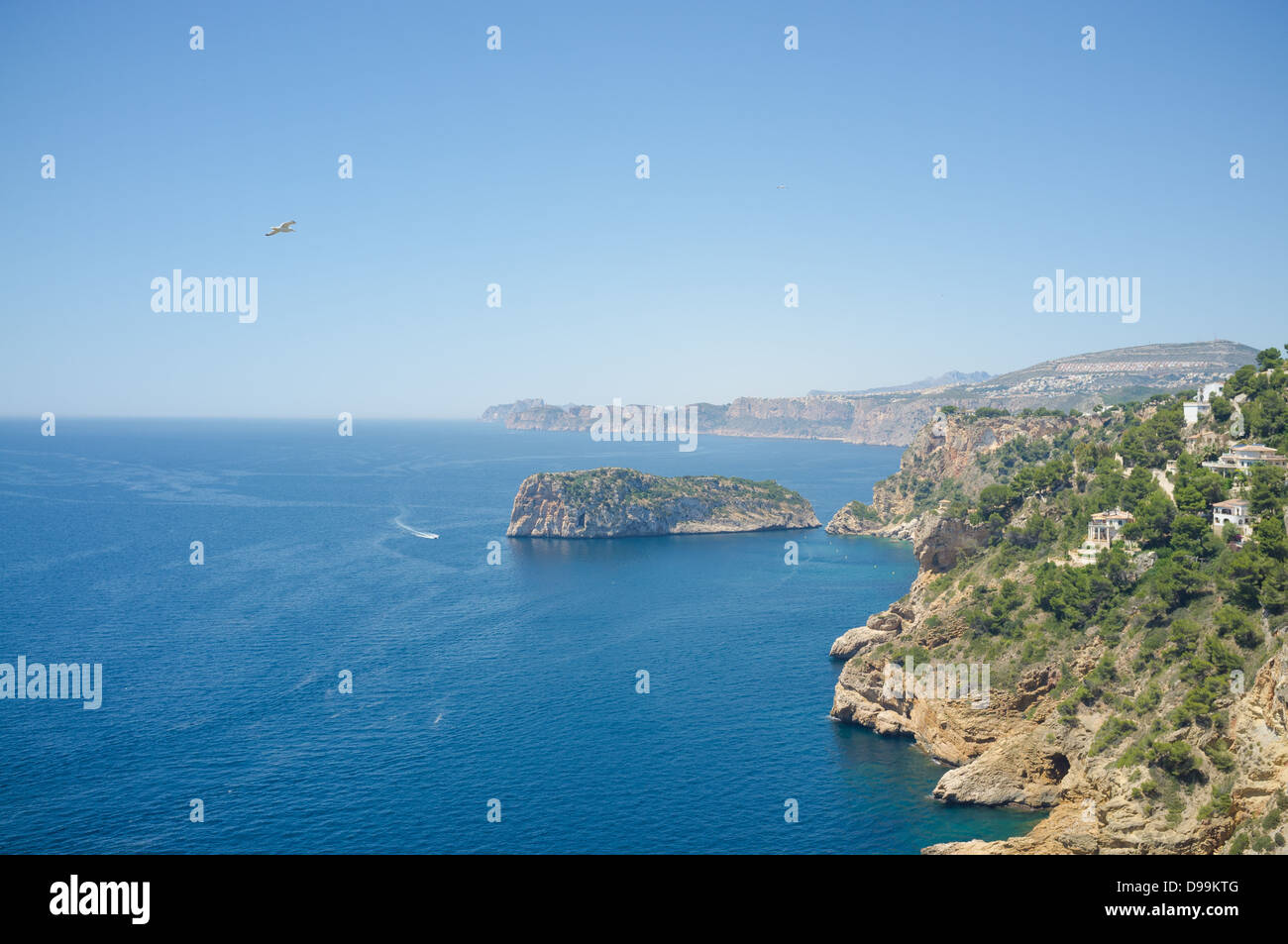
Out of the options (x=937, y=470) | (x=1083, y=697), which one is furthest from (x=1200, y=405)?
(x=937, y=470)

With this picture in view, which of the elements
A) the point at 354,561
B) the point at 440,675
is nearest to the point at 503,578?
the point at 354,561

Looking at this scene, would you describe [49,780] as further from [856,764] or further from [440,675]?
[856,764]

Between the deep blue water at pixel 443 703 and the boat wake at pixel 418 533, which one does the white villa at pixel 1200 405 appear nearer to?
the deep blue water at pixel 443 703

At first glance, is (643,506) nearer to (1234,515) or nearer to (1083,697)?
(1234,515)

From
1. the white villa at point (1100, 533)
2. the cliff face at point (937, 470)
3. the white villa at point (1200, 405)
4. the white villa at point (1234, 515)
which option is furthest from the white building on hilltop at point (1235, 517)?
the cliff face at point (937, 470)

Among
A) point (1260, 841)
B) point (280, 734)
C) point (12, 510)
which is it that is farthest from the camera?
point (12, 510)

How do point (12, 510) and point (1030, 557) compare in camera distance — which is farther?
point (12, 510)
